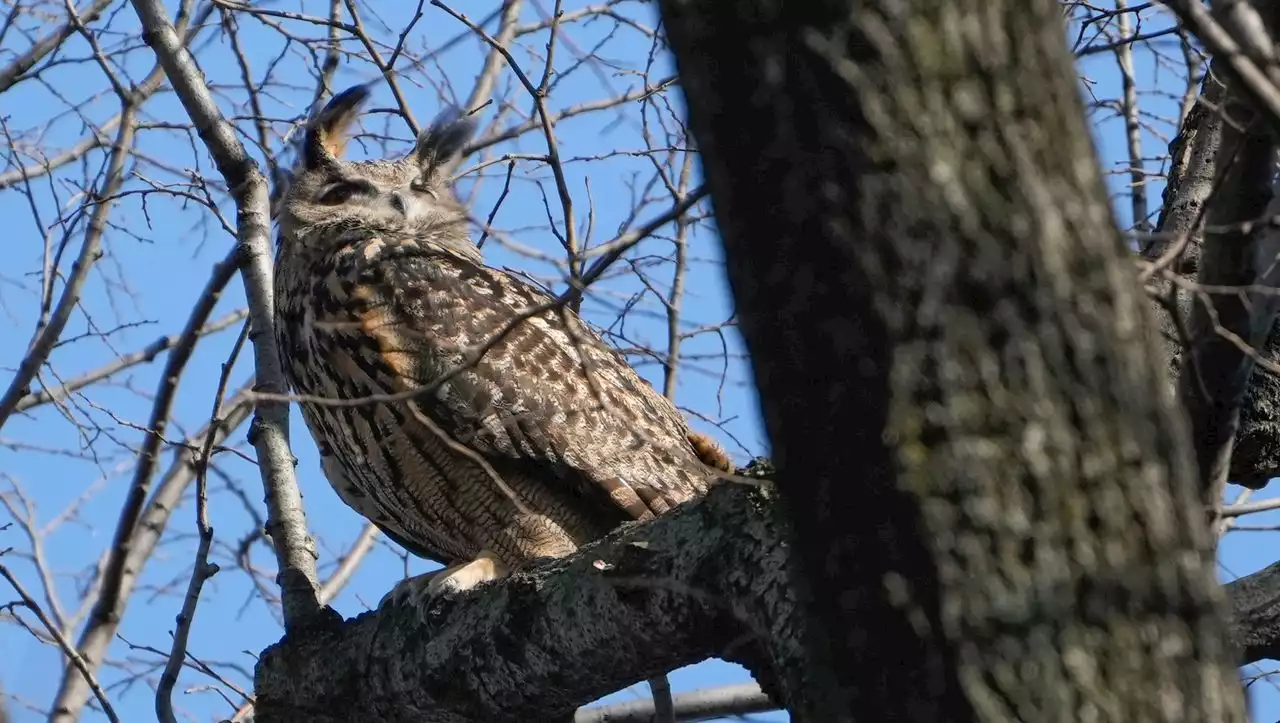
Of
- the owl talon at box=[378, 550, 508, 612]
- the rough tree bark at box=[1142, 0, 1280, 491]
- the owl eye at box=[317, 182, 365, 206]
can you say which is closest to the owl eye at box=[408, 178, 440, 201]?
the owl eye at box=[317, 182, 365, 206]

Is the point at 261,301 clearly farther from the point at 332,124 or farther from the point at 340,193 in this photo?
the point at 332,124

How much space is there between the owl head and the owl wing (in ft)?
1.90

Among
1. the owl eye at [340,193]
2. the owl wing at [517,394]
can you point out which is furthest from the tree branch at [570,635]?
the owl eye at [340,193]

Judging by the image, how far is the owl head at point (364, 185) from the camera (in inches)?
185

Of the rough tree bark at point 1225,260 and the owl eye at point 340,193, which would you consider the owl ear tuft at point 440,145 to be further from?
the rough tree bark at point 1225,260

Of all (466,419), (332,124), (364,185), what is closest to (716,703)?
(466,419)

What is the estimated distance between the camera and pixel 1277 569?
241cm

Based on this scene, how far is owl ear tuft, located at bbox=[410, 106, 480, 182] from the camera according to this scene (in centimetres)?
496

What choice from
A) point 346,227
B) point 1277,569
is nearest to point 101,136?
point 346,227

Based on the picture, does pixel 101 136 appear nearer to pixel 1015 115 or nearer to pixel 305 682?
pixel 305 682

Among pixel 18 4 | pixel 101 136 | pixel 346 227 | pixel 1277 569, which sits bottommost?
pixel 1277 569

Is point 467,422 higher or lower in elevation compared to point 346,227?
lower

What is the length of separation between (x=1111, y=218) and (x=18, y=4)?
450cm

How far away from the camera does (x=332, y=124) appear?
510cm
